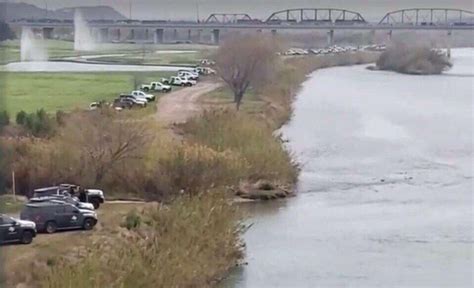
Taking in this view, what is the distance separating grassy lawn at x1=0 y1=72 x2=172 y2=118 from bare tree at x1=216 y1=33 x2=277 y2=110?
1.32m

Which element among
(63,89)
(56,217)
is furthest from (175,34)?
(56,217)

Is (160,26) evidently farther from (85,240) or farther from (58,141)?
(85,240)

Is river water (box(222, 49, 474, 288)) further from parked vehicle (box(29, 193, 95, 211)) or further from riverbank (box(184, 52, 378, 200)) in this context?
parked vehicle (box(29, 193, 95, 211))

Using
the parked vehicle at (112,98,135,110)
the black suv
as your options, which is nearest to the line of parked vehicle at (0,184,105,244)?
the black suv

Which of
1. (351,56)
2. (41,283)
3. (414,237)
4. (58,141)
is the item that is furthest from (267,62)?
(351,56)

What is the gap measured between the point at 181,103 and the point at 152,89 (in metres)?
1.90

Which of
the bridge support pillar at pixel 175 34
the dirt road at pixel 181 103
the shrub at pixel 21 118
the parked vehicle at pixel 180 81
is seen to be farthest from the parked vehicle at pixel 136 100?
the bridge support pillar at pixel 175 34

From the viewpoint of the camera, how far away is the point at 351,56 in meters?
27.8

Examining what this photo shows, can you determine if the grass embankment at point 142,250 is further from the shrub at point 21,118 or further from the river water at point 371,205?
the shrub at point 21,118

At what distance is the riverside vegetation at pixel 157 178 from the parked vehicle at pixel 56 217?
143 mm

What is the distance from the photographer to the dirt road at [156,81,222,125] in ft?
37.4

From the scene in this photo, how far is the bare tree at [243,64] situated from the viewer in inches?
551

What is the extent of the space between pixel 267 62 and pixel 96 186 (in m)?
6.89

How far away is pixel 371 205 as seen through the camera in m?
8.68
